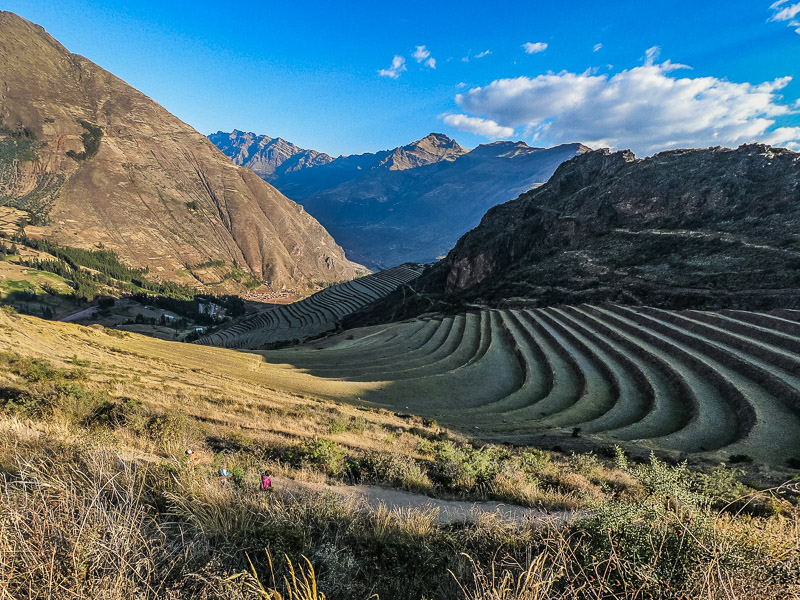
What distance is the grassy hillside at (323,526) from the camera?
9.02 feet

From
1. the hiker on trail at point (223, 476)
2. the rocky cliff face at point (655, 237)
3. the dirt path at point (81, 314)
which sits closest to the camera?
the hiker on trail at point (223, 476)

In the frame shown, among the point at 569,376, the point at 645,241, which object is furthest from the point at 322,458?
the point at 645,241

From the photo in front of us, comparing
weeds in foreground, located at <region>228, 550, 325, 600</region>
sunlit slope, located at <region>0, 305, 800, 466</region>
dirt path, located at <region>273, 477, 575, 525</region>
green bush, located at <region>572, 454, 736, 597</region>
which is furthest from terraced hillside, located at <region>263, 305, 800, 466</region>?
weeds in foreground, located at <region>228, 550, 325, 600</region>

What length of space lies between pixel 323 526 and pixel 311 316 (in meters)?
104

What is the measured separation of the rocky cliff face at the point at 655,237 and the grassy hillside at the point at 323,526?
43095 mm

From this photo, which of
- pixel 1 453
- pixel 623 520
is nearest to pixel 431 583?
pixel 623 520

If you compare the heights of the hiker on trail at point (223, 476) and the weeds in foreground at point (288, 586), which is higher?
the weeds in foreground at point (288, 586)

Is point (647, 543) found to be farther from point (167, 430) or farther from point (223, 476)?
point (167, 430)

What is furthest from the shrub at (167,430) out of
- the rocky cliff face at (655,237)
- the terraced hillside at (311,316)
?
the terraced hillside at (311,316)

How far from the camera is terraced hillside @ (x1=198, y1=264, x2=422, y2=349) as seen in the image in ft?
301

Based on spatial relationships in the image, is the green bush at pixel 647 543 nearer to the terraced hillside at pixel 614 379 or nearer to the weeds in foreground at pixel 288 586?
the weeds in foreground at pixel 288 586

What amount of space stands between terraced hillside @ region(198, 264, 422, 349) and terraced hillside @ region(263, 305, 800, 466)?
56974 millimetres

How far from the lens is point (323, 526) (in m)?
4.25

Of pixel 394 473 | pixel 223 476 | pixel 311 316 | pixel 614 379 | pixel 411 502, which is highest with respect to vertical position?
pixel 614 379
